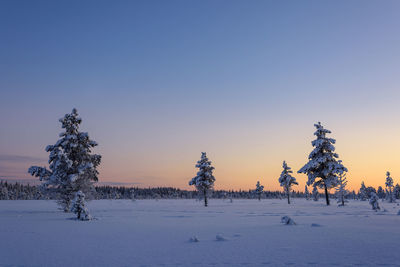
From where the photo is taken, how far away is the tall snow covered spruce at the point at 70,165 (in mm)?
30594

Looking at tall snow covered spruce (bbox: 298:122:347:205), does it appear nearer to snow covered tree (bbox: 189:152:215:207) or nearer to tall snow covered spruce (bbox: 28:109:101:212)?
snow covered tree (bbox: 189:152:215:207)

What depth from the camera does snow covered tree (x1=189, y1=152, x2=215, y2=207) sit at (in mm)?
55344

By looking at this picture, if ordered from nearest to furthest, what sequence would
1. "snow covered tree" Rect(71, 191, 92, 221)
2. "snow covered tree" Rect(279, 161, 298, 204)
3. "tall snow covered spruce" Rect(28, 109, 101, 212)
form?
"snow covered tree" Rect(71, 191, 92, 221), "tall snow covered spruce" Rect(28, 109, 101, 212), "snow covered tree" Rect(279, 161, 298, 204)

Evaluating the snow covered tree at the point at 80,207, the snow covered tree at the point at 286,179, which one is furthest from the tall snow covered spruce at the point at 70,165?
the snow covered tree at the point at 286,179

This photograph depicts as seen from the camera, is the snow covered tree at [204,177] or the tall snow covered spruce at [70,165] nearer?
the tall snow covered spruce at [70,165]

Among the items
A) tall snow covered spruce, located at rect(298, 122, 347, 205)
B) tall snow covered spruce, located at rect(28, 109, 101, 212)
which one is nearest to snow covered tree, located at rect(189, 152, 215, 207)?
tall snow covered spruce, located at rect(298, 122, 347, 205)

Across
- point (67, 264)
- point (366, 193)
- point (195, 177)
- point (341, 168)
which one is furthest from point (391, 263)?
point (366, 193)

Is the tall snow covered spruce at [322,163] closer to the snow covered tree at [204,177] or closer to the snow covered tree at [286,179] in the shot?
the snow covered tree at [204,177]

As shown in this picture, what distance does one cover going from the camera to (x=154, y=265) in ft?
23.4

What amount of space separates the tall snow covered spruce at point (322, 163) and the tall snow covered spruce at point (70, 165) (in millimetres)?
26445

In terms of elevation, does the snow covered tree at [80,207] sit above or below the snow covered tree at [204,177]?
below

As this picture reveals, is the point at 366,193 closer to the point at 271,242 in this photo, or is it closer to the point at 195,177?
the point at 195,177

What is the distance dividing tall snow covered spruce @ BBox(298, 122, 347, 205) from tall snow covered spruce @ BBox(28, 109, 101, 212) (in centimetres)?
2645

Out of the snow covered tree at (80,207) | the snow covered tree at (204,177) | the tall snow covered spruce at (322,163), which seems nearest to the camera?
the snow covered tree at (80,207)
